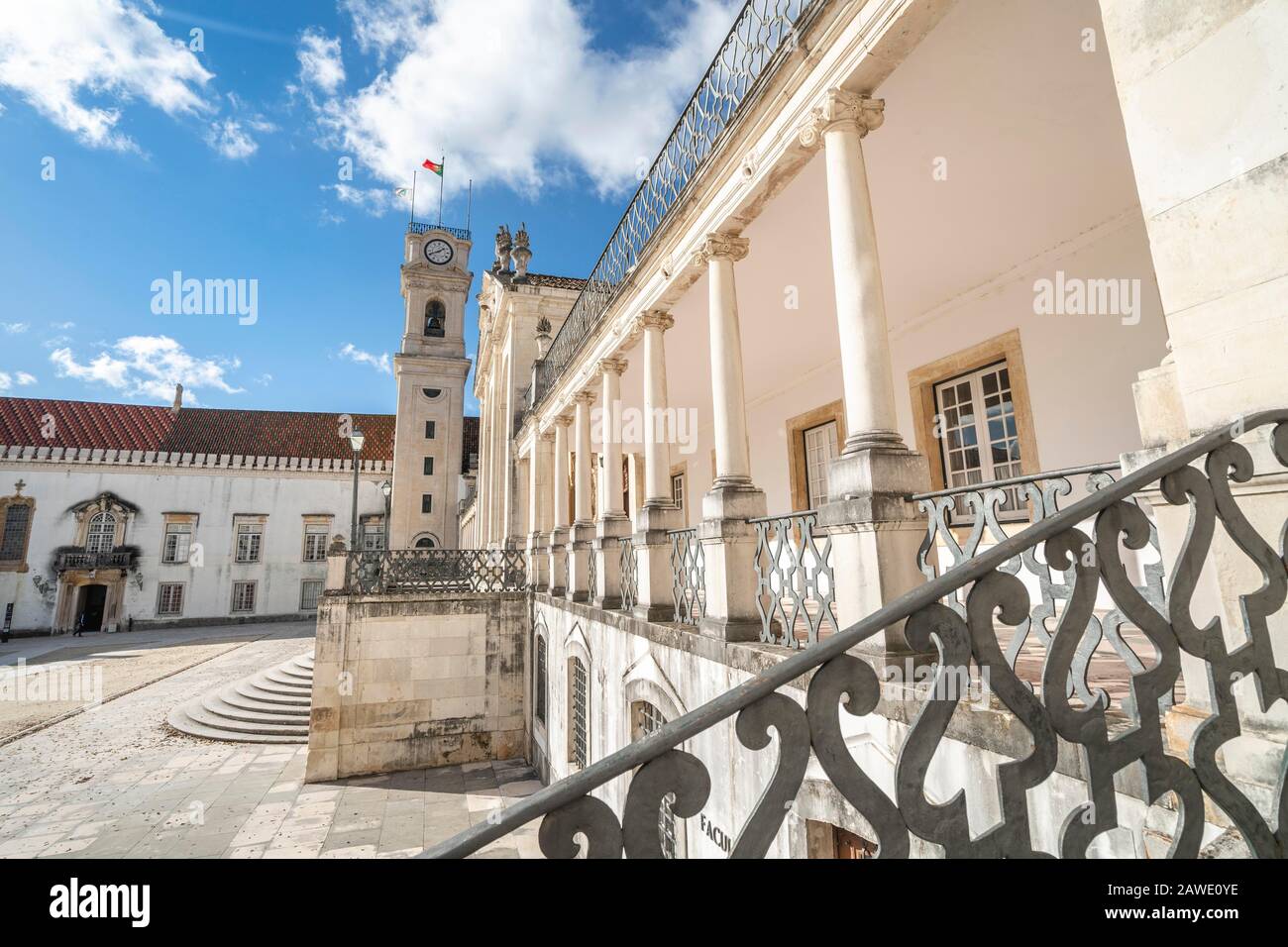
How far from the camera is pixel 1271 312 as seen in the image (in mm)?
1884

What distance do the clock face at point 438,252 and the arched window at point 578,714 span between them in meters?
31.0

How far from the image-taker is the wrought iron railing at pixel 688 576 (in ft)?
19.3

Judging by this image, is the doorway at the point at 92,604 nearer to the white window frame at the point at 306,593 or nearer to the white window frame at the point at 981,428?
the white window frame at the point at 306,593

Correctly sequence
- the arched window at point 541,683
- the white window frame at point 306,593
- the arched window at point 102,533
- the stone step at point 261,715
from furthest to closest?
the white window frame at point 306,593 < the arched window at point 102,533 < the stone step at point 261,715 < the arched window at point 541,683

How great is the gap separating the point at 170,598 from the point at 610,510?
39180 mm

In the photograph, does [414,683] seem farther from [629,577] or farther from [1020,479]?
[1020,479]

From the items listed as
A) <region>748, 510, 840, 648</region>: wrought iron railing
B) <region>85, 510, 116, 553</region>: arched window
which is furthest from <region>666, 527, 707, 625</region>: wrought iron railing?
<region>85, 510, 116, 553</region>: arched window

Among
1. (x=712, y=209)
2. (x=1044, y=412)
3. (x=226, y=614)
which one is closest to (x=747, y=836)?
(x=712, y=209)

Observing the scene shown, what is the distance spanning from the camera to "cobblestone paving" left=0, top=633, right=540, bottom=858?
28.6 ft

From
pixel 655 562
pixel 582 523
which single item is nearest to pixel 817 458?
pixel 582 523

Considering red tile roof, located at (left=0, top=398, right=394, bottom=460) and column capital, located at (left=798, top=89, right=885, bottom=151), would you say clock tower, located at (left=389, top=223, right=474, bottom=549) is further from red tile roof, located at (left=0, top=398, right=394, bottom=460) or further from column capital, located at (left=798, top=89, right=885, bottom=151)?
column capital, located at (left=798, top=89, right=885, bottom=151)

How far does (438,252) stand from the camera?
34.7m

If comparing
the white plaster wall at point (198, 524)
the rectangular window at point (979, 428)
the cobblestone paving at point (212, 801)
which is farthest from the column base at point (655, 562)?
the white plaster wall at point (198, 524)

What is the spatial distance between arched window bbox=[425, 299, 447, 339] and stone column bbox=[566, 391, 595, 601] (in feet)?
86.6
